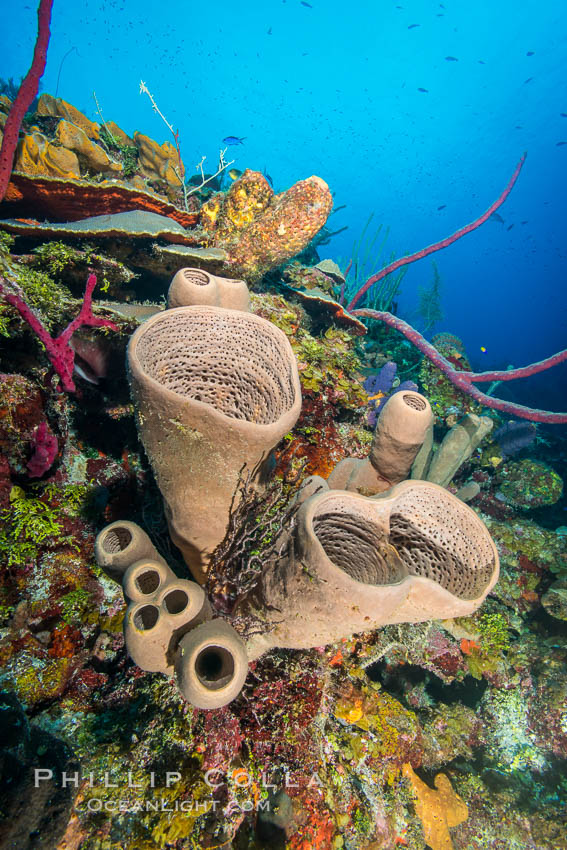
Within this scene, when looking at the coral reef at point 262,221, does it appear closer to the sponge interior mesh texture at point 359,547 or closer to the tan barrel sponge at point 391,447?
the tan barrel sponge at point 391,447

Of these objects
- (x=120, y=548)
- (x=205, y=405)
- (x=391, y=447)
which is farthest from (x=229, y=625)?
(x=391, y=447)

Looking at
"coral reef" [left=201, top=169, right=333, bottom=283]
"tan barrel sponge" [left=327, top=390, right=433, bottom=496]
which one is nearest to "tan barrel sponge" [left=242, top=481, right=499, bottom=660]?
"tan barrel sponge" [left=327, top=390, right=433, bottom=496]

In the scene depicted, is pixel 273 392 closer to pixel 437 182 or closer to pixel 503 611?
pixel 503 611

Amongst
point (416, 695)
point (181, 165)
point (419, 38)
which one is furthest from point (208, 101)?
point (416, 695)

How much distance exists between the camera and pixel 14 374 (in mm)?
2484

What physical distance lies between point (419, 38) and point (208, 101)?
61619mm

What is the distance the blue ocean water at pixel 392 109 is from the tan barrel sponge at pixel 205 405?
5607 cm

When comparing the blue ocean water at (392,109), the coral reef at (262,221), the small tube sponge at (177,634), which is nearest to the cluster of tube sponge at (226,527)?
the small tube sponge at (177,634)

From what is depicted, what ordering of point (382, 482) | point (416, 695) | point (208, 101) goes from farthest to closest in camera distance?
point (208, 101) → point (416, 695) → point (382, 482)

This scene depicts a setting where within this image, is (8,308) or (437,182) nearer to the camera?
(8,308)

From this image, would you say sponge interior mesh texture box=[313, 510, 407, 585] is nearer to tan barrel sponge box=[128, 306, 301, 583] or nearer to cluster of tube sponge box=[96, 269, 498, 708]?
cluster of tube sponge box=[96, 269, 498, 708]

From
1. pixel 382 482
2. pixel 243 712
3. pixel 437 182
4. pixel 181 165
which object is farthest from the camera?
pixel 437 182

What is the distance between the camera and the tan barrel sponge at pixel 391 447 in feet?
7.79

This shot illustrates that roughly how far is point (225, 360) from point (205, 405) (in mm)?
845
